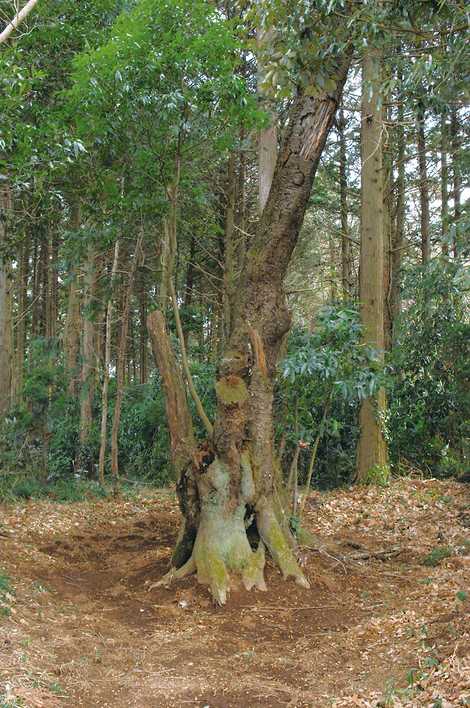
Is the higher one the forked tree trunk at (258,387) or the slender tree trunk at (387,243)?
the slender tree trunk at (387,243)

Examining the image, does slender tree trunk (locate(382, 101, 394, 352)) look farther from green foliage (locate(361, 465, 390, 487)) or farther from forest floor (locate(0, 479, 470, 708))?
forest floor (locate(0, 479, 470, 708))

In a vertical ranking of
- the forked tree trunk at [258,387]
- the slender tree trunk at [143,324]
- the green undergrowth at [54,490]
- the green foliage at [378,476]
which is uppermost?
the slender tree trunk at [143,324]

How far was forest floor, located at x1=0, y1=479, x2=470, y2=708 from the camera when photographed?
168 inches

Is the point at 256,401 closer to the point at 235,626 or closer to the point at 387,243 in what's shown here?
the point at 235,626

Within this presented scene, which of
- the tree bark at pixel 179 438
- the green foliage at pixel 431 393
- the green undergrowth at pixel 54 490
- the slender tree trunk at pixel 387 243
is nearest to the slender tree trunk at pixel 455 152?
the slender tree trunk at pixel 387 243

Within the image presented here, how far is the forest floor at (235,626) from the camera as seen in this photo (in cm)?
428

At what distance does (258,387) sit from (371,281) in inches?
227

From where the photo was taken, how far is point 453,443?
13133 millimetres

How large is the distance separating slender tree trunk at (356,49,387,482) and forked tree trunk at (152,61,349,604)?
199 inches

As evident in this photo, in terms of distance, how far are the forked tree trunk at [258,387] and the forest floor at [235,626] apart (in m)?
0.48

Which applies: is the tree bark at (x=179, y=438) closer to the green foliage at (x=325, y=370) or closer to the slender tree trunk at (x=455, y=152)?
the green foliage at (x=325, y=370)

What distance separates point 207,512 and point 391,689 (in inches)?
114

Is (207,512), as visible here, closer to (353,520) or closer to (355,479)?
(353,520)

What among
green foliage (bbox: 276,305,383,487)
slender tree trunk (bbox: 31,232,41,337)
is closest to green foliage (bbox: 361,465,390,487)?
green foliage (bbox: 276,305,383,487)
